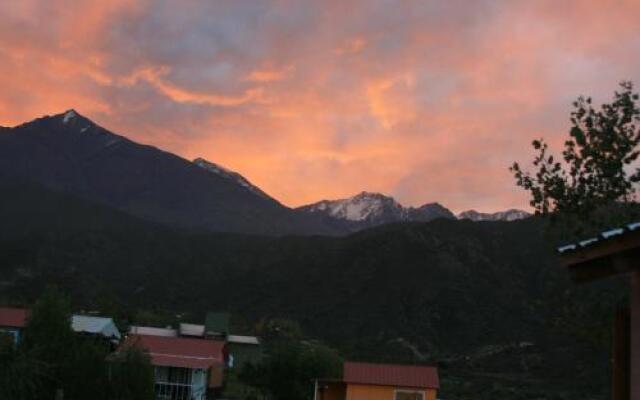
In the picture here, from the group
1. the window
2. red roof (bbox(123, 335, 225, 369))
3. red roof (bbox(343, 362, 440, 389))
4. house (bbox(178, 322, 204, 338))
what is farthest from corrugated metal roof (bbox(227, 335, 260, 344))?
the window

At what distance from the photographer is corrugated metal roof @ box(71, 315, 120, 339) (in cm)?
5078

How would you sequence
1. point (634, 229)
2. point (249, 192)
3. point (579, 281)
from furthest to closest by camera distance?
point (249, 192), point (579, 281), point (634, 229)

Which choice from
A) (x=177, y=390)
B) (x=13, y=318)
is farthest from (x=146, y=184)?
(x=177, y=390)

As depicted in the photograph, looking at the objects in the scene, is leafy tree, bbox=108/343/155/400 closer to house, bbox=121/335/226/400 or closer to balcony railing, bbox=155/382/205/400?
house, bbox=121/335/226/400

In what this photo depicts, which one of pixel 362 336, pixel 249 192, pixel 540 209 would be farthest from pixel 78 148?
pixel 540 209

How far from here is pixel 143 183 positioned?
17675 centimetres

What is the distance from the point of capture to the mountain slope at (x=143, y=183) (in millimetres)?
154000

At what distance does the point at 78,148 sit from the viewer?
192375 millimetres

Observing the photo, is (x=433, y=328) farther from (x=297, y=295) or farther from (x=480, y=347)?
(x=297, y=295)

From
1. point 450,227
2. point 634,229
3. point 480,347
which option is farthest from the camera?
point 450,227

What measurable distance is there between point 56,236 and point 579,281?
99.0 meters

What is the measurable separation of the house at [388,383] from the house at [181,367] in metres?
9.70

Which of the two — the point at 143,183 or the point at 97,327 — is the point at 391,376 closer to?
the point at 97,327

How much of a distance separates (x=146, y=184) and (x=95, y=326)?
12605 centimetres
